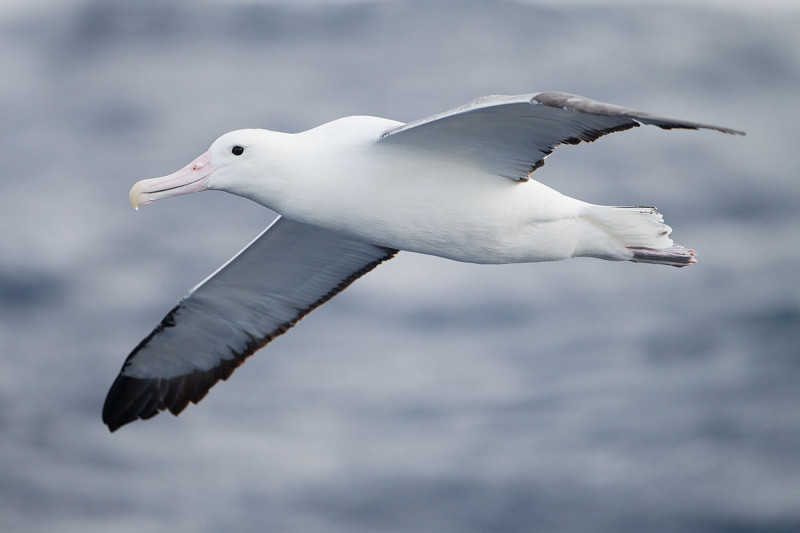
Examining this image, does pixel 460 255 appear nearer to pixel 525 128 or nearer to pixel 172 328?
pixel 525 128

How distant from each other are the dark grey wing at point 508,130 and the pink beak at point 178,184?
1165 mm

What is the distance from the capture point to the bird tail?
7.49m

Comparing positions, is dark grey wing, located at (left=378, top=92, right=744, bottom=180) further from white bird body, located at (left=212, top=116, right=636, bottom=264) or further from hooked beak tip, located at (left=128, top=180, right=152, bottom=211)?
hooked beak tip, located at (left=128, top=180, right=152, bottom=211)

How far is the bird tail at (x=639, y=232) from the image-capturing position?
7492 millimetres

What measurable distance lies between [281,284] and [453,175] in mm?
2258

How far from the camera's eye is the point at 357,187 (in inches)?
280

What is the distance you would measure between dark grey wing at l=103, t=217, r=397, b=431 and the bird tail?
2077 millimetres

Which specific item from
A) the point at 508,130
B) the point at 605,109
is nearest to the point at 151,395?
the point at 508,130

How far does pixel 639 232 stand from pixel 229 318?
3.35 m

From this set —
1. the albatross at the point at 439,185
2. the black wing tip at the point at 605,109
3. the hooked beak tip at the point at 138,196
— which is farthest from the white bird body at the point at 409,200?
the black wing tip at the point at 605,109

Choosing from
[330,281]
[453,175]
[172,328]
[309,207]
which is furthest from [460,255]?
[172,328]

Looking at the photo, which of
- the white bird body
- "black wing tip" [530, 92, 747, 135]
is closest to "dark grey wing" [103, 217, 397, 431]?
the white bird body

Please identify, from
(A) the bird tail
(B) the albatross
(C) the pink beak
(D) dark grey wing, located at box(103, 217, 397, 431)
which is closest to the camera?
(B) the albatross

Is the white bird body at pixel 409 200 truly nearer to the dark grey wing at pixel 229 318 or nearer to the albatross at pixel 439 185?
the albatross at pixel 439 185
